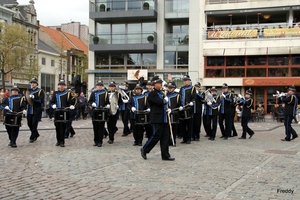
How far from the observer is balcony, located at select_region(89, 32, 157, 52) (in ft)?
125

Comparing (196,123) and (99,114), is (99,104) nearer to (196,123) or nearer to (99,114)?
(99,114)

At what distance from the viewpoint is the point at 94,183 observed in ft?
25.2

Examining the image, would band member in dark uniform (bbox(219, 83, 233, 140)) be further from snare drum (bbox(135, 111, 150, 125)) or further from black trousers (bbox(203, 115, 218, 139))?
snare drum (bbox(135, 111, 150, 125))

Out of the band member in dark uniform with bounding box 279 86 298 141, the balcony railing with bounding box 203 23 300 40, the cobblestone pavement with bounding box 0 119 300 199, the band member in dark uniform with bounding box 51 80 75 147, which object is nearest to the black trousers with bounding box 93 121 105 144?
the cobblestone pavement with bounding box 0 119 300 199

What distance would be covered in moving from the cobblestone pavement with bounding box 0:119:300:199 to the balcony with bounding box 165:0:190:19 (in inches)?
1038

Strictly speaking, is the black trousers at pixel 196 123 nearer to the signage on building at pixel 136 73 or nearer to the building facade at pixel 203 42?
the building facade at pixel 203 42

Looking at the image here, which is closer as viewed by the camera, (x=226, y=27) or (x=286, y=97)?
(x=286, y=97)

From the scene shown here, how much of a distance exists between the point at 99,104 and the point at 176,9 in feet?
87.8

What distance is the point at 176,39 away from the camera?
38.4m

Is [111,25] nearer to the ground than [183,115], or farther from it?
farther from it

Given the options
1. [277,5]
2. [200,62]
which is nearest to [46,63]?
[200,62]

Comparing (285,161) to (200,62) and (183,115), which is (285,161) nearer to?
(183,115)

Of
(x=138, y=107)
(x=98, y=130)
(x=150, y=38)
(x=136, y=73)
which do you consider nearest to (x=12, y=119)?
(x=98, y=130)

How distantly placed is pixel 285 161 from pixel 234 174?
2343mm
